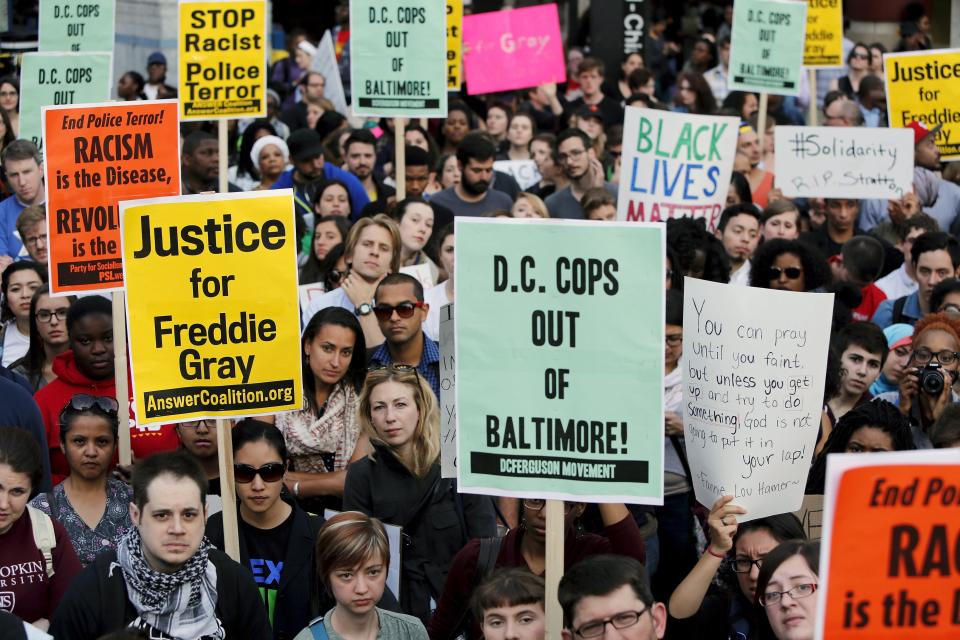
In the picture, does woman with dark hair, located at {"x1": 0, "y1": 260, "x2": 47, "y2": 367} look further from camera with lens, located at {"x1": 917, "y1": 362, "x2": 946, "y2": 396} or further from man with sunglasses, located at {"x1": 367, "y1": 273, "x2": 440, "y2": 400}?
camera with lens, located at {"x1": 917, "y1": 362, "x2": 946, "y2": 396}

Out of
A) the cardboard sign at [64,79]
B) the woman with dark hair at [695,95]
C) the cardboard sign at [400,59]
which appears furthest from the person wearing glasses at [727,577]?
the woman with dark hair at [695,95]

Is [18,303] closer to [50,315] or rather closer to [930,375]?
[50,315]

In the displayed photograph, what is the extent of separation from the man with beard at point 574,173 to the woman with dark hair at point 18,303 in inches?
148

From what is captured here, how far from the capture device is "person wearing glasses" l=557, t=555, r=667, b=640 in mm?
4598

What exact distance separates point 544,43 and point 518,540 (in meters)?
10.8

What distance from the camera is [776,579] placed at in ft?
15.8

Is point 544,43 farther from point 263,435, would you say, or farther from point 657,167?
point 263,435

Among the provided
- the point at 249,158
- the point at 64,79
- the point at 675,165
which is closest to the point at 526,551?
the point at 675,165

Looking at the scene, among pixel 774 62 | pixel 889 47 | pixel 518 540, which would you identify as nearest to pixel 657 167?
pixel 774 62

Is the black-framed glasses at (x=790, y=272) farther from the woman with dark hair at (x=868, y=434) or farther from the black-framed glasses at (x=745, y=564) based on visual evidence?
the black-framed glasses at (x=745, y=564)

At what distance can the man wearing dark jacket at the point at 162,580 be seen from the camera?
487cm

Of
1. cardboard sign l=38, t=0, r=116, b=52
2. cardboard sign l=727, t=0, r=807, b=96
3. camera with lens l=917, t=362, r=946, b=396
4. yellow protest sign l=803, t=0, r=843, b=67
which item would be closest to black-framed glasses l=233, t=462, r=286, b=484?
camera with lens l=917, t=362, r=946, b=396

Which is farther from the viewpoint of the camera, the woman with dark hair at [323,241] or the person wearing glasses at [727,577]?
the woman with dark hair at [323,241]

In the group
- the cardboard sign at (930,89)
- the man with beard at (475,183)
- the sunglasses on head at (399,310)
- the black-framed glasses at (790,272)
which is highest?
the cardboard sign at (930,89)
